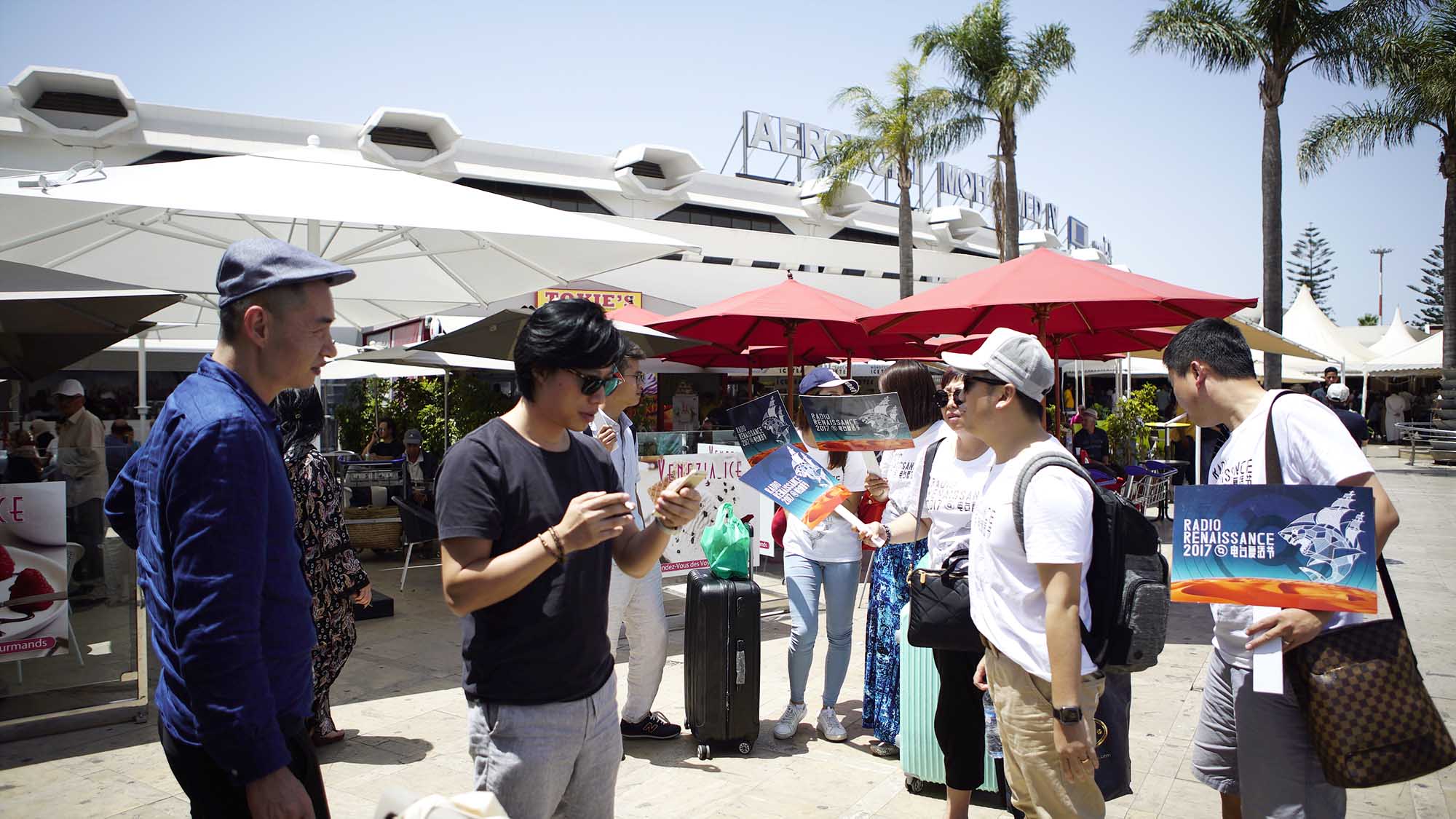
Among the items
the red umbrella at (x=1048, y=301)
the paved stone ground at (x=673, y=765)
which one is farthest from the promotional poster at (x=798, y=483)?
the red umbrella at (x=1048, y=301)

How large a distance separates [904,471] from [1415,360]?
31.7m

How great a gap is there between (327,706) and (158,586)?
10.1 feet

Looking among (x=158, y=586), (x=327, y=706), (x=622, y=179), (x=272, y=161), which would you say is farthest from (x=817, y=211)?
(x=158, y=586)

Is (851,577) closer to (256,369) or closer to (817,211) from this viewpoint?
(256,369)

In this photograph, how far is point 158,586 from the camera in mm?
1696

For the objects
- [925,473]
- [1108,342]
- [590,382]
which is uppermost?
[1108,342]

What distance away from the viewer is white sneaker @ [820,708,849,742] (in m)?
4.45

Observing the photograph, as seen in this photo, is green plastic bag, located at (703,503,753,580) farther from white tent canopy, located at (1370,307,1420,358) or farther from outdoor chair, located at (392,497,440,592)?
white tent canopy, located at (1370,307,1420,358)

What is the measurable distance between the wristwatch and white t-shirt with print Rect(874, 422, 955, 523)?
1.62m

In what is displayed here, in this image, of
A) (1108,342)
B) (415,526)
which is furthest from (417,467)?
(1108,342)

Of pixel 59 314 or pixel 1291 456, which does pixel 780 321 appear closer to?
pixel 59 314

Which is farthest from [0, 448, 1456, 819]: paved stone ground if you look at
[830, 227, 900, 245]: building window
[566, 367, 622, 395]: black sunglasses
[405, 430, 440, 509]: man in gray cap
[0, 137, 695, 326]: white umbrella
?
[830, 227, 900, 245]: building window

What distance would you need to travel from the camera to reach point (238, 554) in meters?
1.60

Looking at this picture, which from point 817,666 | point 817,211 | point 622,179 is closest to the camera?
point 817,666
